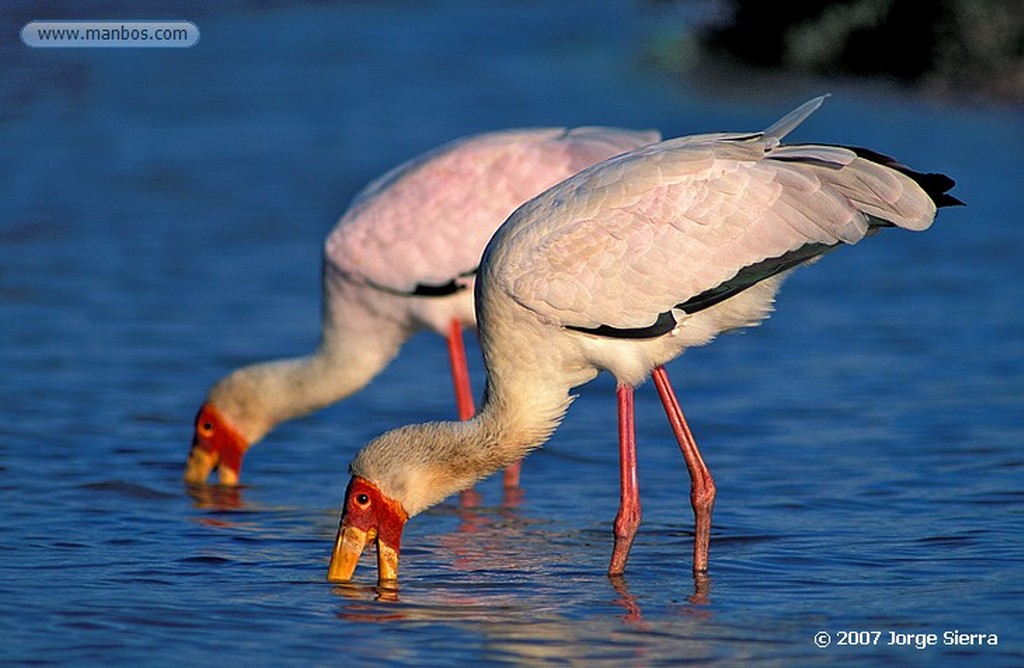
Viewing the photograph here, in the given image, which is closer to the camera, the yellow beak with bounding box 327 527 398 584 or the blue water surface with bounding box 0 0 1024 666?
the blue water surface with bounding box 0 0 1024 666

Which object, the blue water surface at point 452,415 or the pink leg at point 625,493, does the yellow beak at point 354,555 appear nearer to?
the blue water surface at point 452,415

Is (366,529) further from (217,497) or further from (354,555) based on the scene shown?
(217,497)

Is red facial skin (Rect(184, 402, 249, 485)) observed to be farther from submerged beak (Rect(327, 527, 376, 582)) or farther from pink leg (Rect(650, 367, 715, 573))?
pink leg (Rect(650, 367, 715, 573))

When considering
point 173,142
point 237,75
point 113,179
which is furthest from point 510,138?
point 237,75

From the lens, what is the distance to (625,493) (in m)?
8.21

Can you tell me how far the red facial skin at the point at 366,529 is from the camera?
789 cm

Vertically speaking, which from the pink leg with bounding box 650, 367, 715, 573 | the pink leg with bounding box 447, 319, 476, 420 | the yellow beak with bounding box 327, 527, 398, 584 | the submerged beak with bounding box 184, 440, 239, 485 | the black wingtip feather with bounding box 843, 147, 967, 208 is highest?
the black wingtip feather with bounding box 843, 147, 967, 208

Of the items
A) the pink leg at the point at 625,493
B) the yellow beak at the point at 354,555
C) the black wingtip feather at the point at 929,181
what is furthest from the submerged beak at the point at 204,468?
the black wingtip feather at the point at 929,181

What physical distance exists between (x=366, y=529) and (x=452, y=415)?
136 inches

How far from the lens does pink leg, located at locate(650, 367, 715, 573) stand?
817cm

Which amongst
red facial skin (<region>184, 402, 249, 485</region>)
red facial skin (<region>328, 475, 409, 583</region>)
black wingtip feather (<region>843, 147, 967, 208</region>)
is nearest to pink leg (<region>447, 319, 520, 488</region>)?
red facial skin (<region>184, 402, 249, 485</region>)

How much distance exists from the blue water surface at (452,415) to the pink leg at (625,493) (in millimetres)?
115

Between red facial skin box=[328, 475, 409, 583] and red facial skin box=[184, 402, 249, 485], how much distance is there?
227cm

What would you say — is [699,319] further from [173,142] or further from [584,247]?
[173,142]
